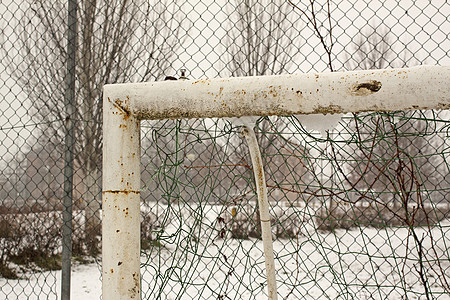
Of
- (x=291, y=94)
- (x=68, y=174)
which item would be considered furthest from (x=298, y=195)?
(x=68, y=174)

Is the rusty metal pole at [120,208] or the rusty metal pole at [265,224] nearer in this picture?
the rusty metal pole at [120,208]

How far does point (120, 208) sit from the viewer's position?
3.33 ft

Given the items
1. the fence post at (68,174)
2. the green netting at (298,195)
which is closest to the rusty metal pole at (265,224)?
the green netting at (298,195)

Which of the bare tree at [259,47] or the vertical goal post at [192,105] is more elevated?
the bare tree at [259,47]

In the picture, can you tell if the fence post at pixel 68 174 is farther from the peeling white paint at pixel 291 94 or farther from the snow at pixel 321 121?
the snow at pixel 321 121

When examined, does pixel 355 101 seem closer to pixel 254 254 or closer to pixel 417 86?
pixel 417 86

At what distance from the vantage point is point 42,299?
10.5 ft

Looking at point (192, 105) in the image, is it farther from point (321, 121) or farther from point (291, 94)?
point (321, 121)

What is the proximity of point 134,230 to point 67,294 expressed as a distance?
1.46 meters

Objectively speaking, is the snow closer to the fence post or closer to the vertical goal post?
the vertical goal post

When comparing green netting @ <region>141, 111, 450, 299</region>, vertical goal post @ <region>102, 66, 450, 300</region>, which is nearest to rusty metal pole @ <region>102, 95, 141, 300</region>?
vertical goal post @ <region>102, 66, 450, 300</region>

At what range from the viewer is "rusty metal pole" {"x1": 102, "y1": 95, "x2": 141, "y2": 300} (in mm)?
1001

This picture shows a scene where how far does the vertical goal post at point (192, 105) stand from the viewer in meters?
0.90

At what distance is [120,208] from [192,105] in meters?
0.38
